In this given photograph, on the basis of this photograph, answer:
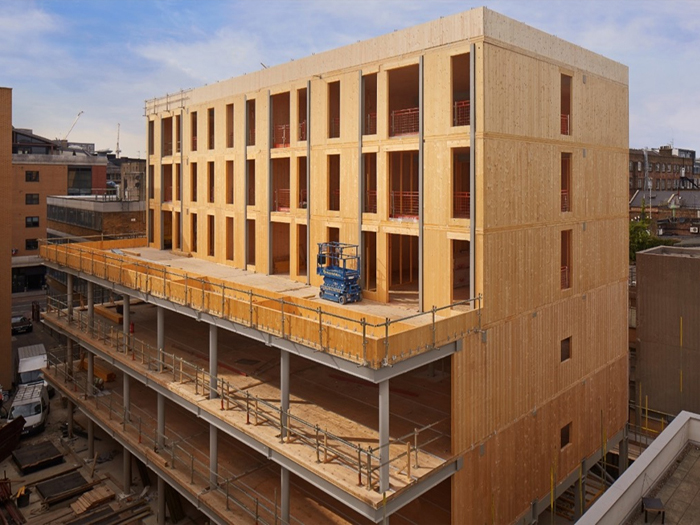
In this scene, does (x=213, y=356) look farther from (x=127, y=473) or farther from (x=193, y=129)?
(x=193, y=129)

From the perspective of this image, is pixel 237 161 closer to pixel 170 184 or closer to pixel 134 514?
pixel 170 184

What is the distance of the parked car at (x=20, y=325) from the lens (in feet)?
181

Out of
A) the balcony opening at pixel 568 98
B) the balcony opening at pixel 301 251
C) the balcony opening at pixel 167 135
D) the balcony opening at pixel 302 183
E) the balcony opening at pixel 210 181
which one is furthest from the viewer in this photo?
the balcony opening at pixel 167 135

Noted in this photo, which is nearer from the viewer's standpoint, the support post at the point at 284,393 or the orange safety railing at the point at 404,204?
the support post at the point at 284,393

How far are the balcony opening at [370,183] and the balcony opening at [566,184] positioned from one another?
8102 millimetres

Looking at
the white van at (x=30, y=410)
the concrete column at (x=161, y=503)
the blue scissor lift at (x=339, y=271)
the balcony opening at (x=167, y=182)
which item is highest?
the balcony opening at (x=167, y=182)

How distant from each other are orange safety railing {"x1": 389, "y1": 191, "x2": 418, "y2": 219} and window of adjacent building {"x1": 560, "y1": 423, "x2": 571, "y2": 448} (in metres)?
11.6

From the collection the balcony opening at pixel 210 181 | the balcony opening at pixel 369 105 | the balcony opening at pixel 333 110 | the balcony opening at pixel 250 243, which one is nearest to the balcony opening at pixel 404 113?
the balcony opening at pixel 369 105

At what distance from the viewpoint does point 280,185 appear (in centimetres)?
2848

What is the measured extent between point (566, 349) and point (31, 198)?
71.8m

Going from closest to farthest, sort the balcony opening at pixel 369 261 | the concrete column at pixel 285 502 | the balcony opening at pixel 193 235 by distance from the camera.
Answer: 1. the concrete column at pixel 285 502
2. the balcony opening at pixel 369 261
3. the balcony opening at pixel 193 235

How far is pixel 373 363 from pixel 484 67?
10549 millimetres

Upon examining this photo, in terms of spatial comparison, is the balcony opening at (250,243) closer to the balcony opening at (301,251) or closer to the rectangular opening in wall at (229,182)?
the rectangular opening in wall at (229,182)

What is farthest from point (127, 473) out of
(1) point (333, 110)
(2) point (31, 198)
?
(2) point (31, 198)
